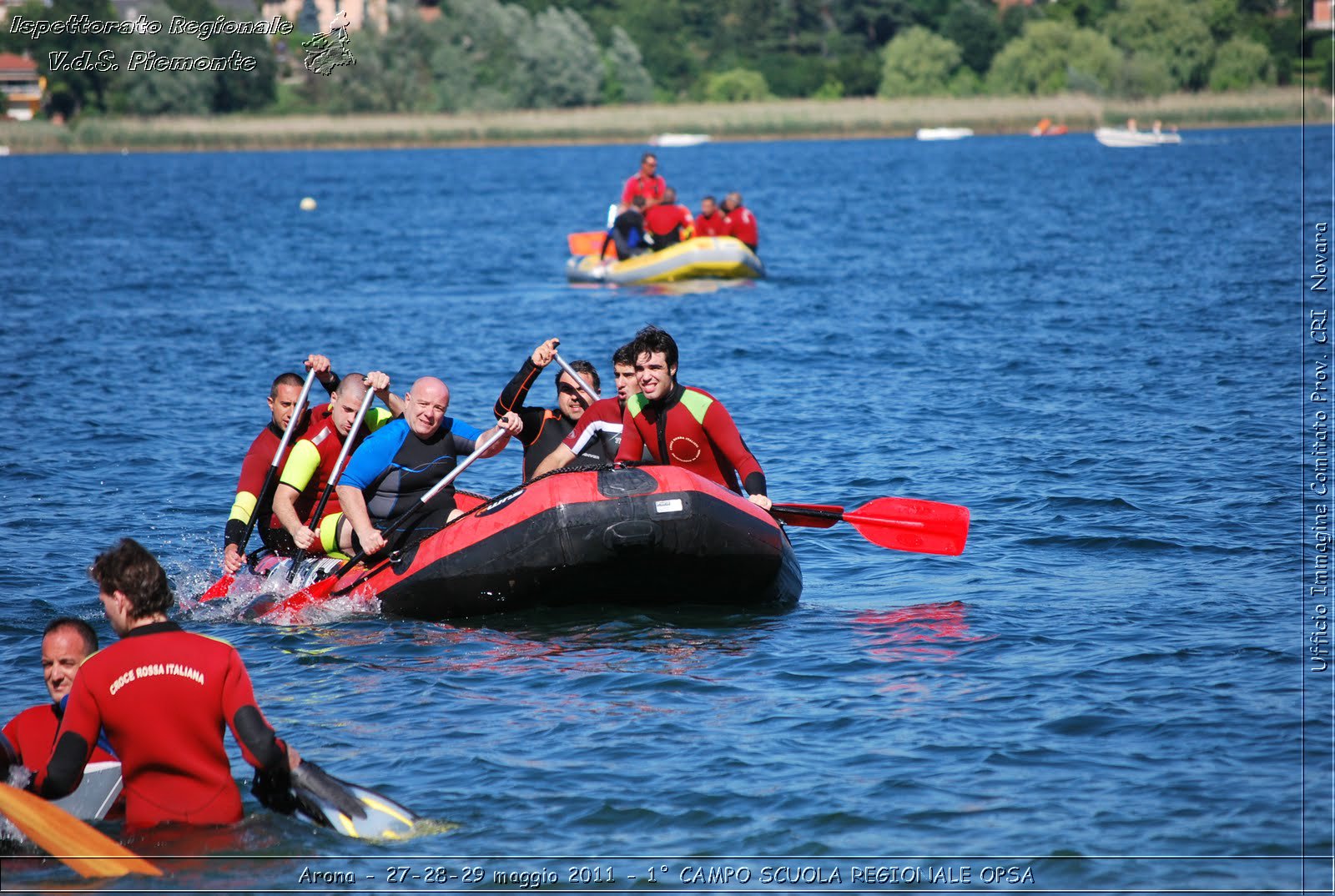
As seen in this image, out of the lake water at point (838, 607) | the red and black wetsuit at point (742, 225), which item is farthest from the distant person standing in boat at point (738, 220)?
the lake water at point (838, 607)

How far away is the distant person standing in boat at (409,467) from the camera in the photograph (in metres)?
8.69

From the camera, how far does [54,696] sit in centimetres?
597

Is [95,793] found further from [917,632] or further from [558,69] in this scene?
[558,69]

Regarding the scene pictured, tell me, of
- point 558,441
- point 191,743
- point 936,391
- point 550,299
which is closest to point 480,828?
point 191,743

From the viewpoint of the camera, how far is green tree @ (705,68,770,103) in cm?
9719

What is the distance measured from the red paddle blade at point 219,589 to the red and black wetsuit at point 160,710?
3696mm

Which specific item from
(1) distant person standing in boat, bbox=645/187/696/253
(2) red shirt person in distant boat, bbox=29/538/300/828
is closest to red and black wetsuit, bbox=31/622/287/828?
(2) red shirt person in distant boat, bbox=29/538/300/828

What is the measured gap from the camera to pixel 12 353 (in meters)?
20.0

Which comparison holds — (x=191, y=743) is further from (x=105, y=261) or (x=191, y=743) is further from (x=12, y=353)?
(x=105, y=261)

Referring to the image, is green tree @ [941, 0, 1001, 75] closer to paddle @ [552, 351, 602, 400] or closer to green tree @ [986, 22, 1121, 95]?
green tree @ [986, 22, 1121, 95]

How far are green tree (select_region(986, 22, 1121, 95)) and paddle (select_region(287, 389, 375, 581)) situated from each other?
81.3 m

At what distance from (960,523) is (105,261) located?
27.3 metres

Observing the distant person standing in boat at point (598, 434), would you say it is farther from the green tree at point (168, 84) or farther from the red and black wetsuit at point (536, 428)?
the green tree at point (168, 84)

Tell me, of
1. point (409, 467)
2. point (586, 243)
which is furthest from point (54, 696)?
point (586, 243)
